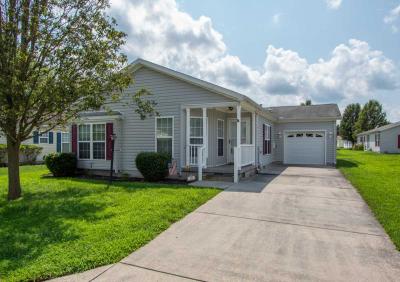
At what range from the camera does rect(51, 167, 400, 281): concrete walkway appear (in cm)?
334

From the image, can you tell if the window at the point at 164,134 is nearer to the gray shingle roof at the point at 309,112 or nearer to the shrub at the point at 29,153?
the gray shingle roof at the point at 309,112

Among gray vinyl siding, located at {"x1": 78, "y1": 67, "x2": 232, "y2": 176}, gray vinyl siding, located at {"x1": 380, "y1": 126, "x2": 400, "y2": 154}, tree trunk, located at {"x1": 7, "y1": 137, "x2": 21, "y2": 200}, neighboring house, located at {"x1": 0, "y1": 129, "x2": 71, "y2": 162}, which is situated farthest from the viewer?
gray vinyl siding, located at {"x1": 380, "y1": 126, "x2": 400, "y2": 154}

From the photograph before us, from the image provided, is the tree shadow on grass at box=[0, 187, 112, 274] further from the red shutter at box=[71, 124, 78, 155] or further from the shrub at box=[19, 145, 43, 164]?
the shrub at box=[19, 145, 43, 164]

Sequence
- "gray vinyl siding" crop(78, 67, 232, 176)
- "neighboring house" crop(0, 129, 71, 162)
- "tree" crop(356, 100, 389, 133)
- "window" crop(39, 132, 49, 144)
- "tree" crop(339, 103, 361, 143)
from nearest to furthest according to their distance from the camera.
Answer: "gray vinyl siding" crop(78, 67, 232, 176) < "neighboring house" crop(0, 129, 71, 162) < "window" crop(39, 132, 49, 144) < "tree" crop(356, 100, 389, 133) < "tree" crop(339, 103, 361, 143)

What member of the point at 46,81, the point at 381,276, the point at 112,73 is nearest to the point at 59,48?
the point at 46,81

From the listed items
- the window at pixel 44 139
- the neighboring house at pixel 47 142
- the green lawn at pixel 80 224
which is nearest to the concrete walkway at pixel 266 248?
the green lawn at pixel 80 224

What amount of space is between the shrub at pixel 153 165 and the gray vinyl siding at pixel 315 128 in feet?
35.1

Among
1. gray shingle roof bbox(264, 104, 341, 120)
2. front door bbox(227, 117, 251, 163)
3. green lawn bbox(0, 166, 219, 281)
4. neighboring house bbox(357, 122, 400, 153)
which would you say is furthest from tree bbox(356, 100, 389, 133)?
green lawn bbox(0, 166, 219, 281)

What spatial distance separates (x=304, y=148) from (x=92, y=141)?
12.9m

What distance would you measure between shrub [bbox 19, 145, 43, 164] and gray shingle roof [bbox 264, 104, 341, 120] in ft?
52.3

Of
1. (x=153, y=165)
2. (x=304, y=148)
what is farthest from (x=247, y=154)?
(x=304, y=148)

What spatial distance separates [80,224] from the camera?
198 inches

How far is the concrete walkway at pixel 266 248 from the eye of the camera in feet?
11.0

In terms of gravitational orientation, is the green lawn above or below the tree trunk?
below
